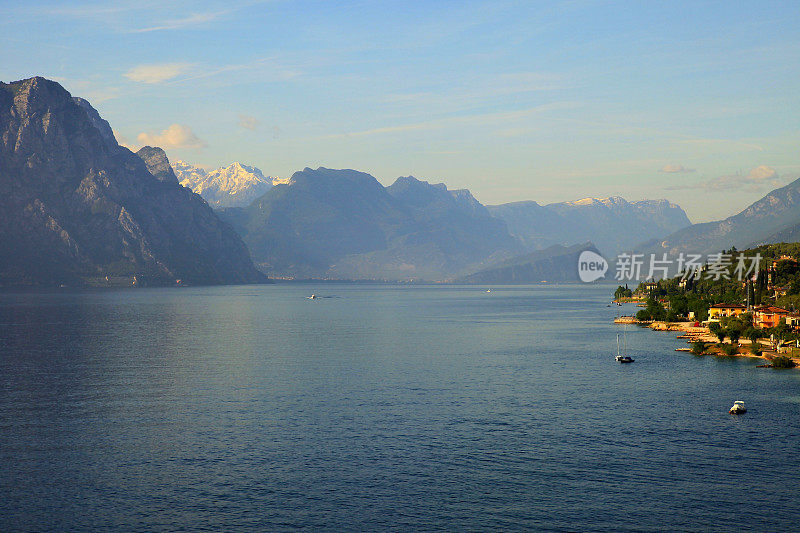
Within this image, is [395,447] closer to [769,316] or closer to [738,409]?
[738,409]

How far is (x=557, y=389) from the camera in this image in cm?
10556

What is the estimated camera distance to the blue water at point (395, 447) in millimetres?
55062

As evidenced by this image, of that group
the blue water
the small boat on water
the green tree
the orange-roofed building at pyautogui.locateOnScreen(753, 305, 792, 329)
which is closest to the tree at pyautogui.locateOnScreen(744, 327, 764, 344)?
the orange-roofed building at pyautogui.locateOnScreen(753, 305, 792, 329)

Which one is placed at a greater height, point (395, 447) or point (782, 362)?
point (782, 362)

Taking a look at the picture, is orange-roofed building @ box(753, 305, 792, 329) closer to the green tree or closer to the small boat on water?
the green tree

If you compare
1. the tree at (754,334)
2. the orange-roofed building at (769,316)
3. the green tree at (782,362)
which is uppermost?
the orange-roofed building at (769,316)

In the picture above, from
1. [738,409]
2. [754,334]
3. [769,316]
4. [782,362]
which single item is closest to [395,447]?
[738,409]

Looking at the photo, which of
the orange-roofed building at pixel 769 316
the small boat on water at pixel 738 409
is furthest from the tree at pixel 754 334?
the small boat on water at pixel 738 409

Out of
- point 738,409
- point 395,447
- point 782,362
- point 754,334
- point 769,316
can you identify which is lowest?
point 395,447

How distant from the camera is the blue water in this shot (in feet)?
181

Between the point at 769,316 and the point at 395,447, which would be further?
the point at 769,316

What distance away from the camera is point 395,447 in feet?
237

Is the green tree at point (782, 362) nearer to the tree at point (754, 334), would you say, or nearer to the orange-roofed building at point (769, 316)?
the tree at point (754, 334)

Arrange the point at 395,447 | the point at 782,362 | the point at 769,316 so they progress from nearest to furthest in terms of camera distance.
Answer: the point at 395,447
the point at 782,362
the point at 769,316
